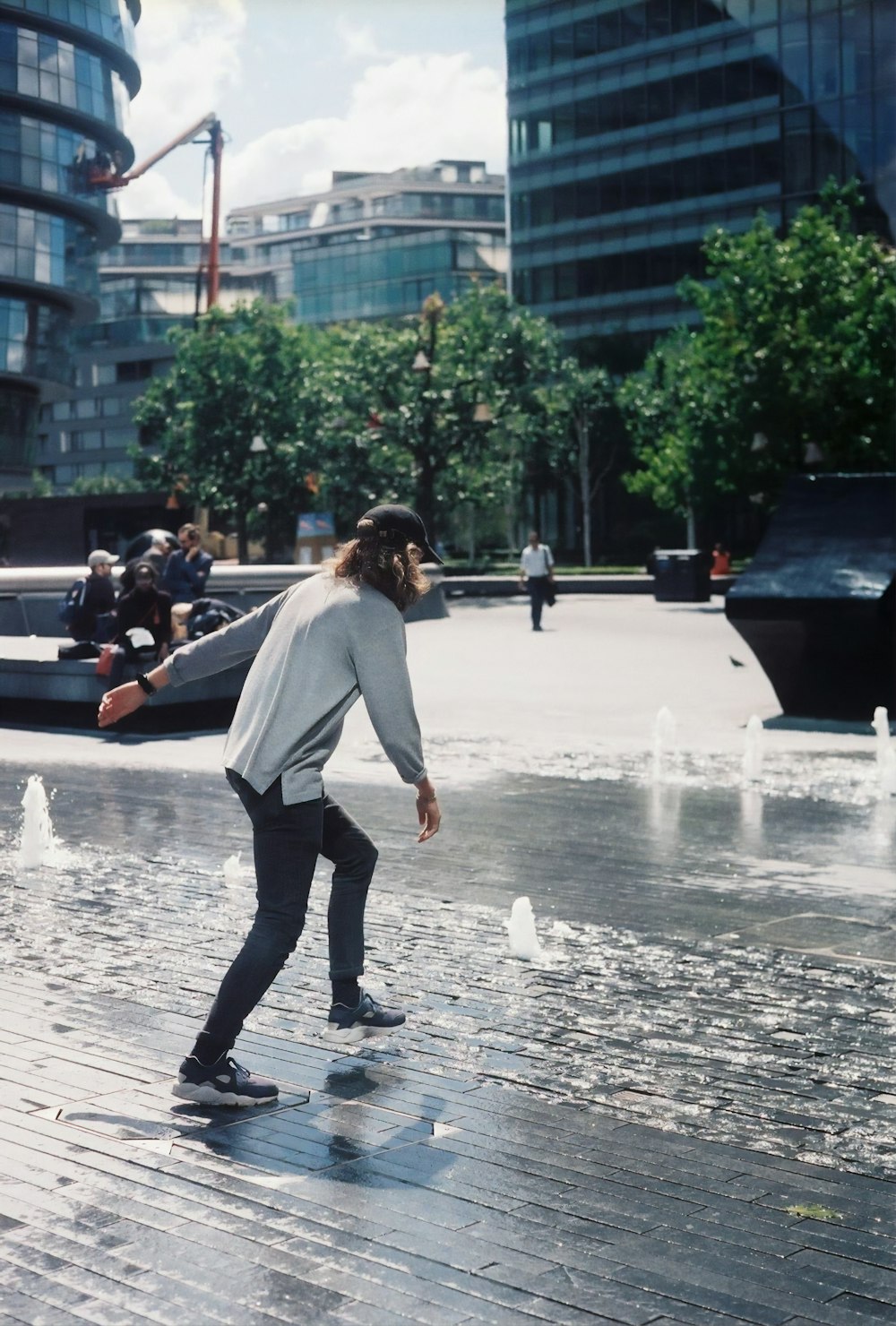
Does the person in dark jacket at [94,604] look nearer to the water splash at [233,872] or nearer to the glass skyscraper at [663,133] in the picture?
the water splash at [233,872]

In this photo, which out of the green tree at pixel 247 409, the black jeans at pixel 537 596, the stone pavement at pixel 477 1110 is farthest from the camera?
the green tree at pixel 247 409

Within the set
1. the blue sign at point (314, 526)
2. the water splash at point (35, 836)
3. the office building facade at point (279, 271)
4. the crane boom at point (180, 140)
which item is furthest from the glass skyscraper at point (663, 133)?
the water splash at point (35, 836)

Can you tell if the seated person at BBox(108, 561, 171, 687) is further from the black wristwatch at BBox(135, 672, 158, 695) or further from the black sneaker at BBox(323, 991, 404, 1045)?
the black wristwatch at BBox(135, 672, 158, 695)

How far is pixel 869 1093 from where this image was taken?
16.8ft

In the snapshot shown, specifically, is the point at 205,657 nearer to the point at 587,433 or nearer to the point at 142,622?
the point at 142,622

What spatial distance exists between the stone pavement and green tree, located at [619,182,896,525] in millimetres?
28532

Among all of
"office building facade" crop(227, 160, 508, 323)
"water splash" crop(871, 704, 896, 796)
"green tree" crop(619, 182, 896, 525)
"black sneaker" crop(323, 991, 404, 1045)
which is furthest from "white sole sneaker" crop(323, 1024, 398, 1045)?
"office building facade" crop(227, 160, 508, 323)

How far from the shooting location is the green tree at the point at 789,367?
119 feet

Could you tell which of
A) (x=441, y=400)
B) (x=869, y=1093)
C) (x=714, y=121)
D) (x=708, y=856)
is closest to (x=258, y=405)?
(x=441, y=400)

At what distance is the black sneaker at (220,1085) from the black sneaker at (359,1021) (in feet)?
2.29

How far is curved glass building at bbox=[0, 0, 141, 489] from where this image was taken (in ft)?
230

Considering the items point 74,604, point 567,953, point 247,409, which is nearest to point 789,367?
point 247,409

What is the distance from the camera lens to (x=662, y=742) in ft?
47.4

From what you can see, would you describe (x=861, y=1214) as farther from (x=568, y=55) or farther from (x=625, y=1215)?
(x=568, y=55)
